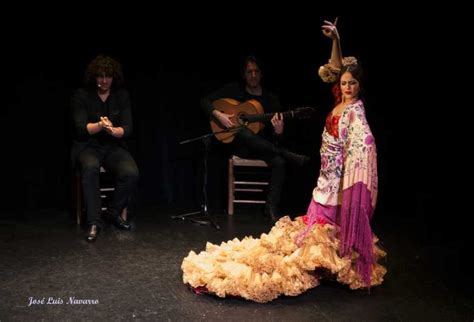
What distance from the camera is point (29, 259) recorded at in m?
3.35

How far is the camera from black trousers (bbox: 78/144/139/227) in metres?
3.95

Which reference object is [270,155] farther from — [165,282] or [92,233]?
[165,282]

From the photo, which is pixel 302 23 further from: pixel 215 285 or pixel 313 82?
pixel 215 285

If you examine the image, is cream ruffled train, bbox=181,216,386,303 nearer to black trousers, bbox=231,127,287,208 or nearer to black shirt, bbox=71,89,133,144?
black trousers, bbox=231,127,287,208

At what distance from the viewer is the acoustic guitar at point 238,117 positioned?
15.0ft

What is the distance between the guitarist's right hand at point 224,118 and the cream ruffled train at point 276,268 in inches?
69.1

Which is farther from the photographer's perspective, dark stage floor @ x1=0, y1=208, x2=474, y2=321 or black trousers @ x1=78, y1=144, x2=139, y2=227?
black trousers @ x1=78, y1=144, x2=139, y2=227

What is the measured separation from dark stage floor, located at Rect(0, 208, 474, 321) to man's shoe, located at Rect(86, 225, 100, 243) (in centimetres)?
6

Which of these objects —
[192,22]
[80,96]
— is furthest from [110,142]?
[192,22]

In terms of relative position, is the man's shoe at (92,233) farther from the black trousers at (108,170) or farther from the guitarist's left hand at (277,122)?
the guitarist's left hand at (277,122)

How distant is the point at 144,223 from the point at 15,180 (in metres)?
1.29

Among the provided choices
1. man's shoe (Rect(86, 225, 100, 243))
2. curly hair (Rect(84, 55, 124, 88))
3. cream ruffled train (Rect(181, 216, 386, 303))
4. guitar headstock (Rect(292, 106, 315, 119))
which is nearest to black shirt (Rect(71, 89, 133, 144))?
curly hair (Rect(84, 55, 124, 88))

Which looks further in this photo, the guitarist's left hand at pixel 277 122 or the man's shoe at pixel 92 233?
the guitarist's left hand at pixel 277 122

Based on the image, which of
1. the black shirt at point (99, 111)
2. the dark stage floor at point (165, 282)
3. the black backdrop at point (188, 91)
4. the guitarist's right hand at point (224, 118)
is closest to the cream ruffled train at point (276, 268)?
the dark stage floor at point (165, 282)
